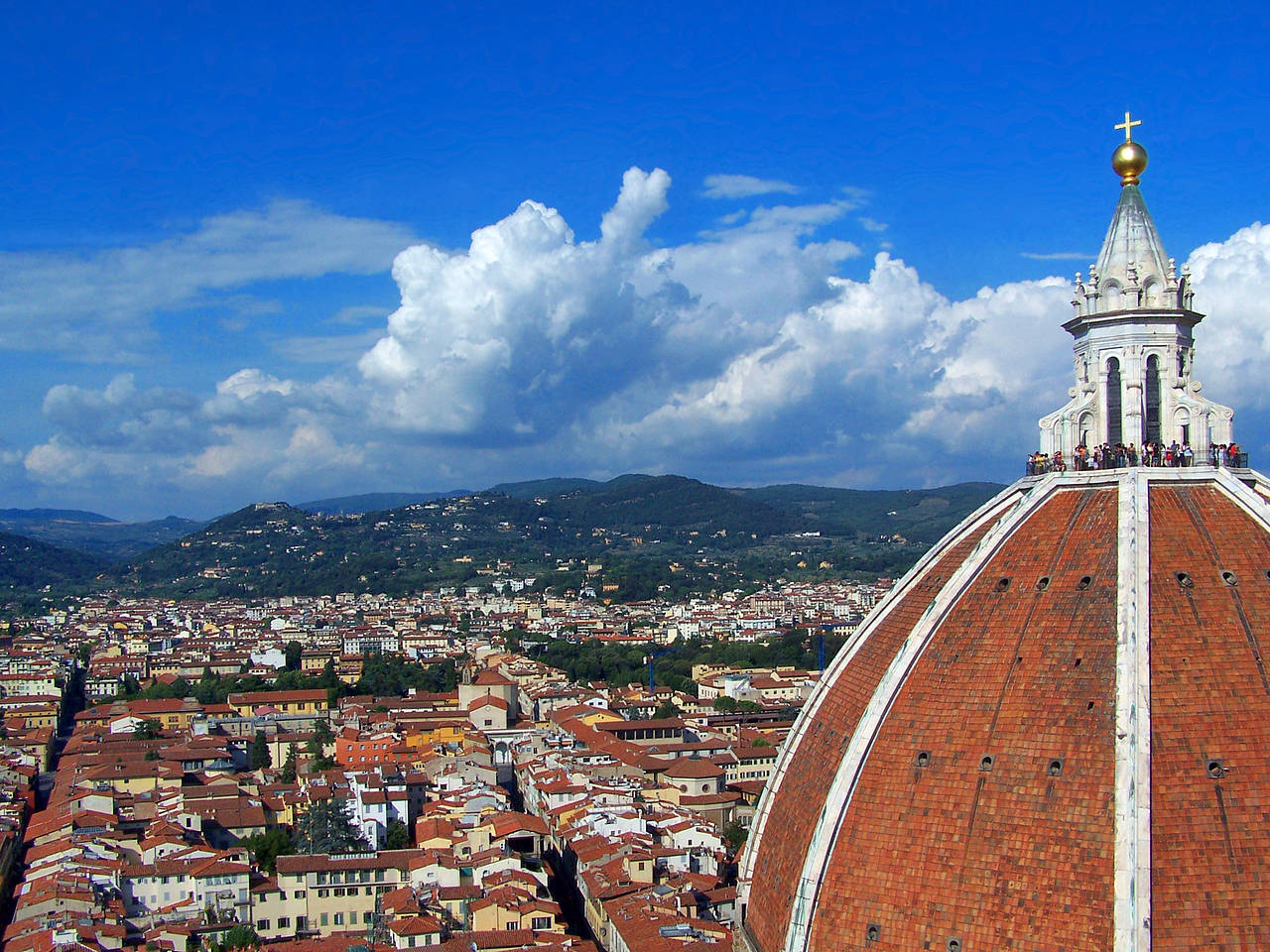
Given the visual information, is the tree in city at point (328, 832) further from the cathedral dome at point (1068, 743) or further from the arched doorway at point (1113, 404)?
the arched doorway at point (1113, 404)

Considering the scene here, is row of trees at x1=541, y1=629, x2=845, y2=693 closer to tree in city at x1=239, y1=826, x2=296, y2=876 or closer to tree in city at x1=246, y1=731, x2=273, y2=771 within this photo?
tree in city at x1=246, y1=731, x2=273, y2=771

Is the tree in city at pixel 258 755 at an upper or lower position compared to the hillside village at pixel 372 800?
lower

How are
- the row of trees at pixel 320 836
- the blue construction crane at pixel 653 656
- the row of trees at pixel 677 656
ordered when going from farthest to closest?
the row of trees at pixel 677 656
the blue construction crane at pixel 653 656
the row of trees at pixel 320 836

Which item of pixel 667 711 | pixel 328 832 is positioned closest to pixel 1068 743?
pixel 328 832

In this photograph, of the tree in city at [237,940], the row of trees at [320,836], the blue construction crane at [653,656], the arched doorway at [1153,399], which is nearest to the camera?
the arched doorway at [1153,399]

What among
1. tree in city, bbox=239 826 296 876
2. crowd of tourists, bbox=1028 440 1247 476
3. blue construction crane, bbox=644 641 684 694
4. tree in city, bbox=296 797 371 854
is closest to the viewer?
crowd of tourists, bbox=1028 440 1247 476

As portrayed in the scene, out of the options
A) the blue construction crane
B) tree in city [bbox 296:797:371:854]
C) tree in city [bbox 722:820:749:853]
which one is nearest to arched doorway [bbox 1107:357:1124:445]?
tree in city [bbox 296:797:371:854]

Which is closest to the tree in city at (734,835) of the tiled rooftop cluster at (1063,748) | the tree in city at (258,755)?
the tree in city at (258,755)
